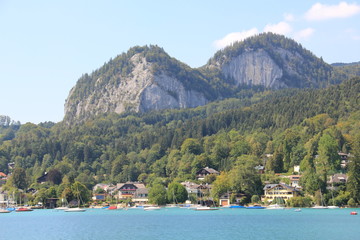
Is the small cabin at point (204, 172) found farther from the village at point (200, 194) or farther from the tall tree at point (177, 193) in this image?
the tall tree at point (177, 193)

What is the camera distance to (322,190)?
120 metres

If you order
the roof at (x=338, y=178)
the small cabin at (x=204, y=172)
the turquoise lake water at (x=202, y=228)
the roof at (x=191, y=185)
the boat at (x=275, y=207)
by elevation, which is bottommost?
the turquoise lake water at (x=202, y=228)

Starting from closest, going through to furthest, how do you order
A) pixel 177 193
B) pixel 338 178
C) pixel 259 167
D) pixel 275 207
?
pixel 338 178, pixel 275 207, pixel 177 193, pixel 259 167

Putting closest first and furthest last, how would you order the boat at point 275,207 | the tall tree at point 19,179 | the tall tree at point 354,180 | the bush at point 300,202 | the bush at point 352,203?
1. the tall tree at point 354,180
2. the bush at point 352,203
3. the bush at point 300,202
4. the boat at point 275,207
5. the tall tree at point 19,179

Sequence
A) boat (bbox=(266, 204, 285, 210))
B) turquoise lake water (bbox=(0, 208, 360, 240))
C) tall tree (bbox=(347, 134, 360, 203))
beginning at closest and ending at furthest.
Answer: turquoise lake water (bbox=(0, 208, 360, 240)), tall tree (bbox=(347, 134, 360, 203)), boat (bbox=(266, 204, 285, 210))

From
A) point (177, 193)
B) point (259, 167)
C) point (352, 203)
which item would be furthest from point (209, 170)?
point (352, 203)

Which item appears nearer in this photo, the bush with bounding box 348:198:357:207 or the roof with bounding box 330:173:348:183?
the bush with bounding box 348:198:357:207

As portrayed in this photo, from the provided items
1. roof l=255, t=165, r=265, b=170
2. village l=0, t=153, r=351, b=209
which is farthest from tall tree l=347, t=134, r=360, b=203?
roof l=255, t=165, r=265, b=170

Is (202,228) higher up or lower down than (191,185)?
lower down

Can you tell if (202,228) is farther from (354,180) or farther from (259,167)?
(259,167)

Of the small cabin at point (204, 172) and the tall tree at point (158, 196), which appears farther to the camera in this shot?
the small cabin at point (204, 172)

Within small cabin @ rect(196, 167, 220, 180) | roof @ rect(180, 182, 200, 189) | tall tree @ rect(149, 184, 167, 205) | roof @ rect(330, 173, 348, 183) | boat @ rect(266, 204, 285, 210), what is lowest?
boat @ rect(266, 204, 285, 210)

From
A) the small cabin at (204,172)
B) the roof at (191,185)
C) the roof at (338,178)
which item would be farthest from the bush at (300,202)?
the small cabin at (204,172)

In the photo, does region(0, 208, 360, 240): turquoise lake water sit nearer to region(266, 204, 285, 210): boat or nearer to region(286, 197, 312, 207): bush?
region(286, 197, 312, 207): bush
